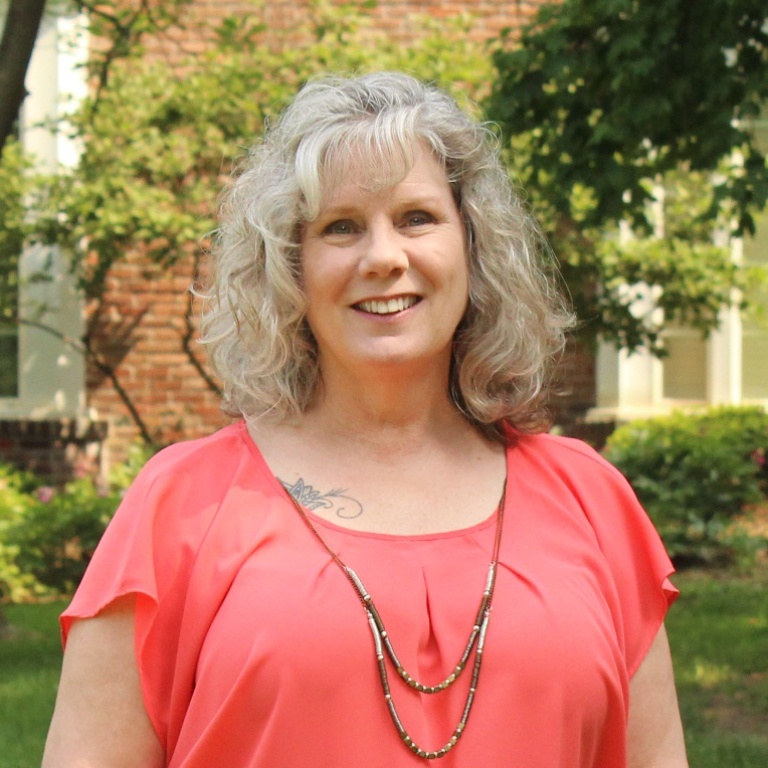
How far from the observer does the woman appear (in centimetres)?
205

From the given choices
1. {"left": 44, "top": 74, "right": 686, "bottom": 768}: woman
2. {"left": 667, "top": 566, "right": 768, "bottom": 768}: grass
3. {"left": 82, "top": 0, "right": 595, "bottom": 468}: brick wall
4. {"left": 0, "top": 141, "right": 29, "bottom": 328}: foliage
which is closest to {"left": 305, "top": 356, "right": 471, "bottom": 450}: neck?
{"left": 44, "top": 74, "right": 686, "bottom": 768}: woman

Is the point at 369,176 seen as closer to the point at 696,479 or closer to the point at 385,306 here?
the point at 385,306

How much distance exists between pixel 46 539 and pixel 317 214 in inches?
239

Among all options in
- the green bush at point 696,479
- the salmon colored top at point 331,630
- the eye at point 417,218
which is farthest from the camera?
the green bush at point 696,479

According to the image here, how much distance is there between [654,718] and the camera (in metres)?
2.28

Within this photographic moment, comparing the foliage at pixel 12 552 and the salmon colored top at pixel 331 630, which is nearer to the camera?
the salmon colored top at pixel 331 630

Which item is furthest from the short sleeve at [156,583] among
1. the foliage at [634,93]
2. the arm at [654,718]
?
the foliage at [634,93]

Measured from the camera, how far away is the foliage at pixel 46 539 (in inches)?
305

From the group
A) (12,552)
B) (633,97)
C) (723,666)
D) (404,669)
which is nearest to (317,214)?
(404,669)

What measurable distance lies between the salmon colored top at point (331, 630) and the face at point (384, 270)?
304 mm

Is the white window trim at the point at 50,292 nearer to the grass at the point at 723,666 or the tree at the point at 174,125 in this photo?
the tree at the point at 174,125

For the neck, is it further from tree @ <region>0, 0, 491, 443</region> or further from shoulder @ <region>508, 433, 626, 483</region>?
tree @ <region>0, 0, 491, 443</region>

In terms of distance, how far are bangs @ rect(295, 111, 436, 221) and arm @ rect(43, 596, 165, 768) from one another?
0.80 meters

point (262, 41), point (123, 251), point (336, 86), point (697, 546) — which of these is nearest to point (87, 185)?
point (123, 251)
